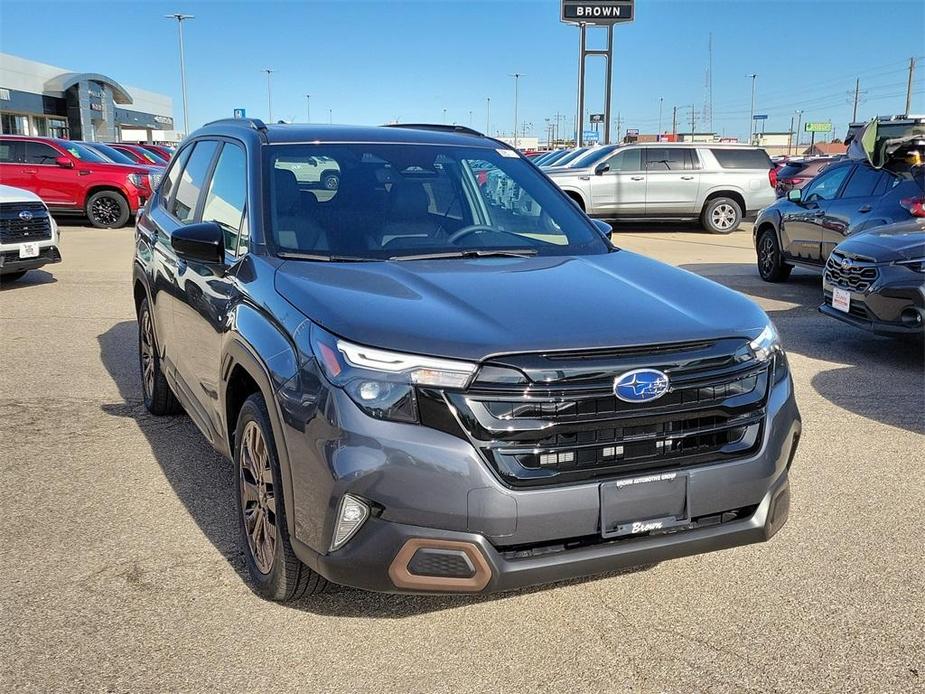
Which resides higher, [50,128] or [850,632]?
[50,128]

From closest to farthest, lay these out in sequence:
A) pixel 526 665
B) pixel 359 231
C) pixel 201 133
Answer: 1. pixel 526 665
2. pixel 359 231
3. pixel 201 133

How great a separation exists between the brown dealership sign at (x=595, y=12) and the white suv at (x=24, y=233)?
72.7ft

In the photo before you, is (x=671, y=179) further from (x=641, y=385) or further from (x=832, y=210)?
(x=641, y=385)

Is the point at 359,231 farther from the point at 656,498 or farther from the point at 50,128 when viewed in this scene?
the point at 50,128

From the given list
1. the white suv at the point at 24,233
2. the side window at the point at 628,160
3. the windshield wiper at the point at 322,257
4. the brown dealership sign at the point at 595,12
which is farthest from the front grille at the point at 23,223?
the brown dealership sign at the point at 595,12

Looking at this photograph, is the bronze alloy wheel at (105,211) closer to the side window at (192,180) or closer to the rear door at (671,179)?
the rear door at (671,179)

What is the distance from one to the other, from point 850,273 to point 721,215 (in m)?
12.2

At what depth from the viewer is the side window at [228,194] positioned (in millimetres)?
3766

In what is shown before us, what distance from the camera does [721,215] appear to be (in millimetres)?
19062

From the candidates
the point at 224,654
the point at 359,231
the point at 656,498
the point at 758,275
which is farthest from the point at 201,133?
the point at 758,275

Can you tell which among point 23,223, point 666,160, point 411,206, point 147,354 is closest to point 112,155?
point 23,223

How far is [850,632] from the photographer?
3070 millimetres

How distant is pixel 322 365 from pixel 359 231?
1.15 metres

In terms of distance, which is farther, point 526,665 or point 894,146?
point 894,146
